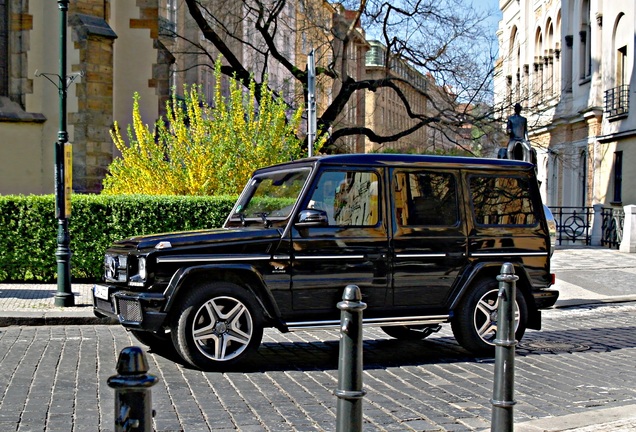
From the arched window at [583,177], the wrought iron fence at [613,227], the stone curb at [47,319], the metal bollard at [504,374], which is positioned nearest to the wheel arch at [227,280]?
the metal bollard at [504,374]

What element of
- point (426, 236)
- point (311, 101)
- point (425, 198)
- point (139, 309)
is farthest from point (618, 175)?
point (139, 309)

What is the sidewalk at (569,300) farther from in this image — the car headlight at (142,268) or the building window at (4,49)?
the building window at (4,49)

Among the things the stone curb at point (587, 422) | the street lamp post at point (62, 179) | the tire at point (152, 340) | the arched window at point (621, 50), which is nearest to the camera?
the stone curb at point (587, 422)

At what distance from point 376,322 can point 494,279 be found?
1.46 metres

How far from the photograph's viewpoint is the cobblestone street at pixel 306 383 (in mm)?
6070

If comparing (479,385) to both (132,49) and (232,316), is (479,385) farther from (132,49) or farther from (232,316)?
(132,49)

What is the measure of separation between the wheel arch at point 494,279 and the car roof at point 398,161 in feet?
3.43

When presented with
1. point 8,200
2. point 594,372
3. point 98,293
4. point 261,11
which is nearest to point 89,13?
point 261,11

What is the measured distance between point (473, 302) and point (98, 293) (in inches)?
144

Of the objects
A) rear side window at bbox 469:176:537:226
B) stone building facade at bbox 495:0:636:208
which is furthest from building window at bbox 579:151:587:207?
rear side window at bbox 469:176:537:226

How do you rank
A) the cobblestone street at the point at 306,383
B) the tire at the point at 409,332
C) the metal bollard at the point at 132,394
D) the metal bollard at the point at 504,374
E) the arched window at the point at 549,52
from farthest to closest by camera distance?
the arched window at the point at 549,52 → the tire at the point at 409,332 → the cobblestone street at the point at 306,383 → the metal bollard at the point at 504,374 → the metal bollard at the point at 132,394

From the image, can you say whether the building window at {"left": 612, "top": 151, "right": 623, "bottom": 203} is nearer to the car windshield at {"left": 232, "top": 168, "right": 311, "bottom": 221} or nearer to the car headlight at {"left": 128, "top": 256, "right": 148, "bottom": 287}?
the car windshield at {"left": 232, "top": 168, "right": 311, "bottom": 221}

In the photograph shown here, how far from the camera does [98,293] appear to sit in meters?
8.48

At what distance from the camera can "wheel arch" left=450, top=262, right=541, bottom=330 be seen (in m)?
8.76
